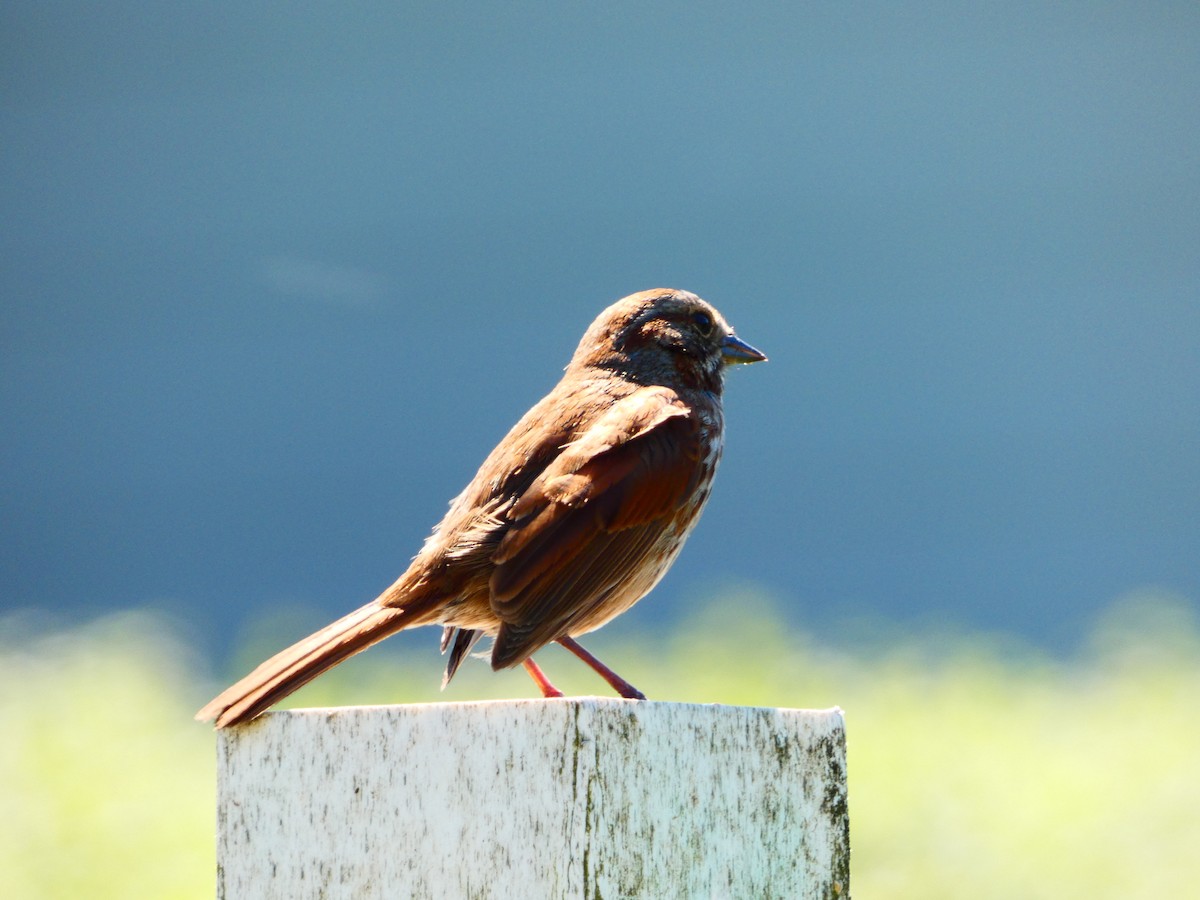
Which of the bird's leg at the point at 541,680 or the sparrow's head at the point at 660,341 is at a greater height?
the sparrow's head at the point at 660,341

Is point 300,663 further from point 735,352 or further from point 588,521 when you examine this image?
point 735,352

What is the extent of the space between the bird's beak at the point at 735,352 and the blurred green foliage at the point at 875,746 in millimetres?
2362

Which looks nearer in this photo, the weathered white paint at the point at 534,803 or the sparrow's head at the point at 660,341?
the weathered white paint at the point at 534,803

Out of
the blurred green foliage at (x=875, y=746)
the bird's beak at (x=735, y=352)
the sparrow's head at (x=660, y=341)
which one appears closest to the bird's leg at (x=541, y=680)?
the sparrow's head at (x=660, y=341)

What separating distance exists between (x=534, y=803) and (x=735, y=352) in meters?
2.33

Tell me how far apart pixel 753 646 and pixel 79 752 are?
3.22 meters

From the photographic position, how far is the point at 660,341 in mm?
4125

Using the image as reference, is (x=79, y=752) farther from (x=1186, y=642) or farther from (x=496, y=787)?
(x=1186, y=642)

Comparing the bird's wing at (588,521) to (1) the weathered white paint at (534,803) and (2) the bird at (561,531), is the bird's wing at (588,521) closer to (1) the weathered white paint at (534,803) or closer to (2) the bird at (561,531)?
(2) the bird at (561,531)

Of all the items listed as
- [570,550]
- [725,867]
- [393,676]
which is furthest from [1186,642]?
[725,867]

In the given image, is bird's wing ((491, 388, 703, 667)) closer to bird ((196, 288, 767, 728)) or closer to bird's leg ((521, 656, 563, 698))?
bird ((196, 288, 767, 728))

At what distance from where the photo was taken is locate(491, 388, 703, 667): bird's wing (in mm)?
3211

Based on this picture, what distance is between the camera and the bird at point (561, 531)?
10.5 feet

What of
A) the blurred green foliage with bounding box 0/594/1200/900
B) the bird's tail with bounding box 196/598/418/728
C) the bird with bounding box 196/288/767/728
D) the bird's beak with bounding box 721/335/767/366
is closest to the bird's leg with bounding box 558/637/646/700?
the bird with bounding box 196/288/767/728
